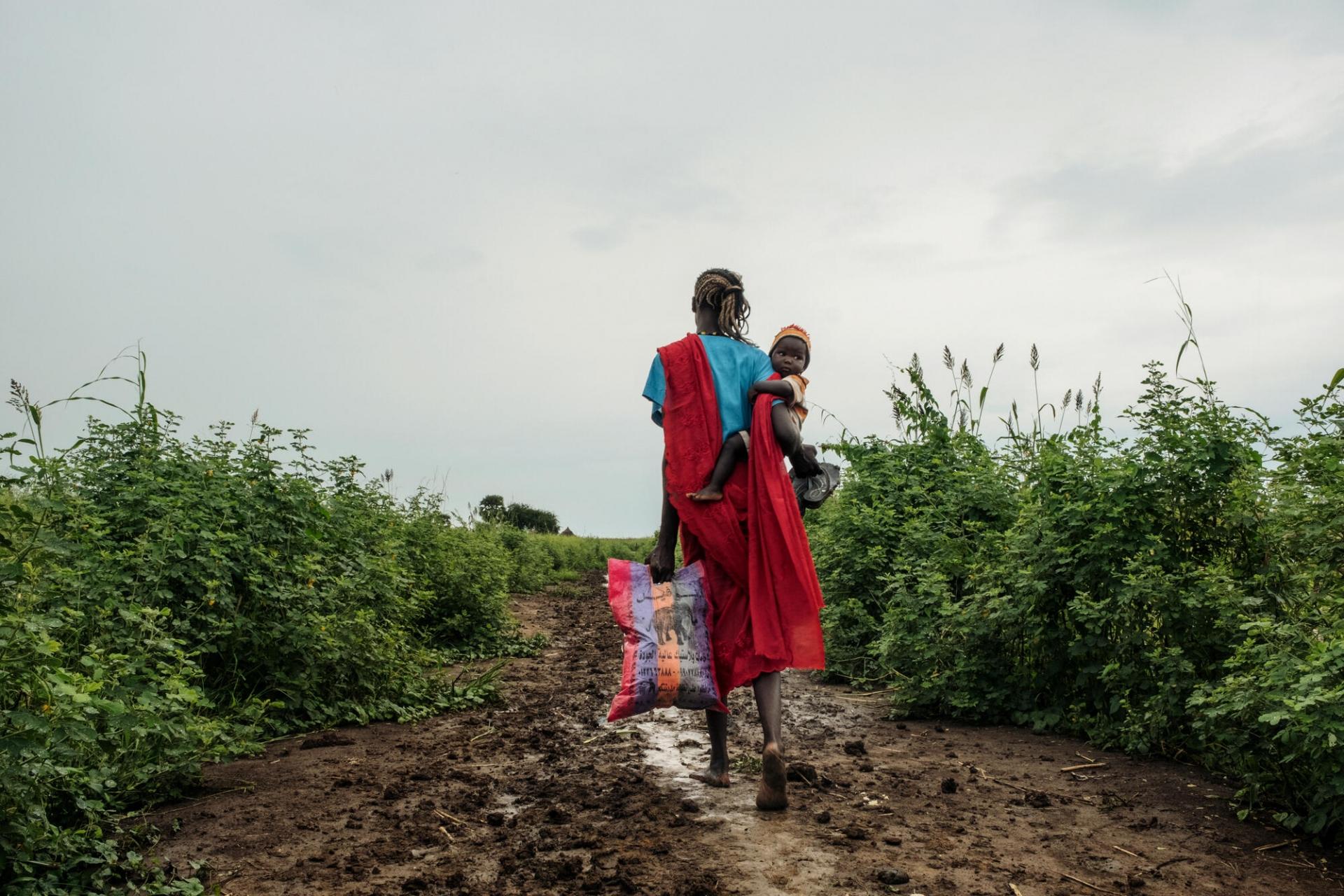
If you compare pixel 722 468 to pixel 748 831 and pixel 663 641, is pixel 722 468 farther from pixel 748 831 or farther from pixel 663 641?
pixel 748 831

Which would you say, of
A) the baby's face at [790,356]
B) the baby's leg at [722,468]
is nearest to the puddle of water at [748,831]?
the baby's leg at [722,468]

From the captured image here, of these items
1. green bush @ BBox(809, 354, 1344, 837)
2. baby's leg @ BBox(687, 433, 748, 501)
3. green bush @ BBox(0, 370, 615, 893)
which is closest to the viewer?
green bush @ BBox(0, 370, 615, 893)

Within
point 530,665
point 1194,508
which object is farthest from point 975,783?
point 530,665

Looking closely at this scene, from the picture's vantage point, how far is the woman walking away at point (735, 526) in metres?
4.16

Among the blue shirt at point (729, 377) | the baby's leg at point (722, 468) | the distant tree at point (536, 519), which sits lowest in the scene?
the baby's leg at point (722, 468)

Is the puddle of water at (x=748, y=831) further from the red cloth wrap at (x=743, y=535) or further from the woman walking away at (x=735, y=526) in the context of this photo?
the red cloth wrap at (x=743, y=535)

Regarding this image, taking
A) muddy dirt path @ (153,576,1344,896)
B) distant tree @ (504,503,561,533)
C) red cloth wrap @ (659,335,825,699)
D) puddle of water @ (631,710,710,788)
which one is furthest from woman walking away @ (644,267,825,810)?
distant tree @ (504,503,561,533)

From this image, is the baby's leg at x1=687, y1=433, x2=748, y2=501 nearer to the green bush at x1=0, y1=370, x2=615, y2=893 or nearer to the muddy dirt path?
the muddy dirt path

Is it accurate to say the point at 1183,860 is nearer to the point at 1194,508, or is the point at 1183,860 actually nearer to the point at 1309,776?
A: the point at 1309,776

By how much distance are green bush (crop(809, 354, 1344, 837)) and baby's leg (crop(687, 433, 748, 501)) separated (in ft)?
6.50

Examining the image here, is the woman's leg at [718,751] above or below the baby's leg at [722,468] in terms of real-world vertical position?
below

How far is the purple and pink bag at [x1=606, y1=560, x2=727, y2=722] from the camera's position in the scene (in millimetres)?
4125

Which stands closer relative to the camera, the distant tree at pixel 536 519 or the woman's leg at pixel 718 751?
the woman's leg at pixel 718 751

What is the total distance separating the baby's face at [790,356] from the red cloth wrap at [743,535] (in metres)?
0.27
